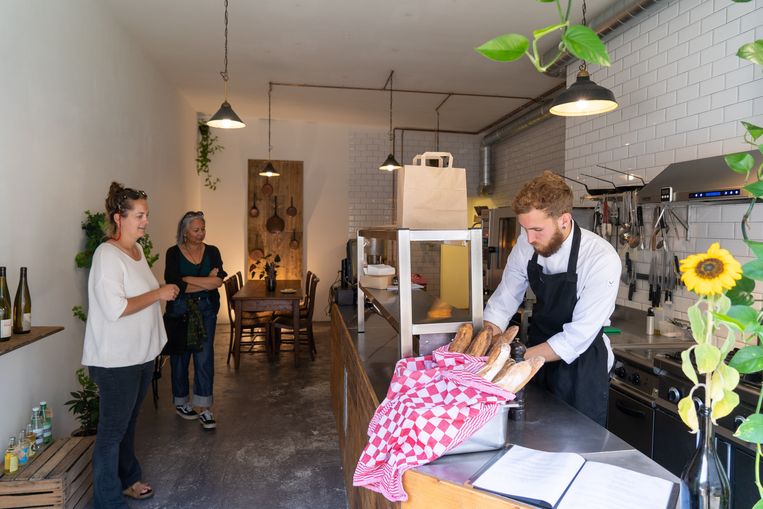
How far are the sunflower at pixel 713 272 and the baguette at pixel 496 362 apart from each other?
2.83 ft

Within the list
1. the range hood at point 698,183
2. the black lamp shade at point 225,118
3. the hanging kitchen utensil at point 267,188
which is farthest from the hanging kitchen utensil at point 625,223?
the hanging kitchen utensil at point 267,188

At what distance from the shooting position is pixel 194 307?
3895 mm

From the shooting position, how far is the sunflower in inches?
25.8

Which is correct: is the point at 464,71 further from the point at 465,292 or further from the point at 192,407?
the point at 192,407

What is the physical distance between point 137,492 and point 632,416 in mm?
2825

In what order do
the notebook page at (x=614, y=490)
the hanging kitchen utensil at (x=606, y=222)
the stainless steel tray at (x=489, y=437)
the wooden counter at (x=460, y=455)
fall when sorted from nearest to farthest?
the notebook page at (x=614, y=490) < the wooden counter at (x=460, y=455) < the stainless steel tray at (x=489, y=437) < the hanging kitchen utensil at (x=606, y=222)

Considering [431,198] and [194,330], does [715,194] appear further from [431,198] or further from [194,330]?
[194,330]

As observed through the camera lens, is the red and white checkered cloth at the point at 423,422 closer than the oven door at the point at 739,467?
Yes

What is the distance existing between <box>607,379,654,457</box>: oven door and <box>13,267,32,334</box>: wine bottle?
315 cm

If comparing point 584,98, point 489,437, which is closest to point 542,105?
point 584,98

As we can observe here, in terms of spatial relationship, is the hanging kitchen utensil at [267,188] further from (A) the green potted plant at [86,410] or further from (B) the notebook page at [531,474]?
(B) the notebook page at [531,474]

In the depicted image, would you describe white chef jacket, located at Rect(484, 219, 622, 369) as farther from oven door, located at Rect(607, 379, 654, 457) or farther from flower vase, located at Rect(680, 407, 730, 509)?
flower vase, located at Rect(680, 407, 730, 509)

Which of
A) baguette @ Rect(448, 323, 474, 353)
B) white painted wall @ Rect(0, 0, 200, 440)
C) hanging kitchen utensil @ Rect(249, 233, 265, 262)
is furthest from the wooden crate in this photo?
hanging kitchen utensil @ Rect(249, 233, 265, 262)

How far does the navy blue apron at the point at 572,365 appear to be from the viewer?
2.18m
